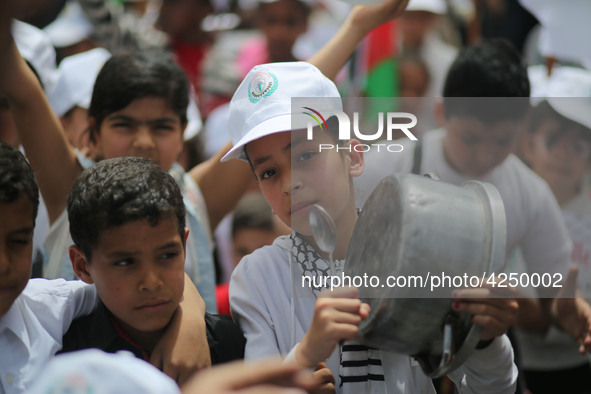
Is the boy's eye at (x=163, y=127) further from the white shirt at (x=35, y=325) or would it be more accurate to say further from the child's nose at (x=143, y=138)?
the white shirt at (x=35, y=325)

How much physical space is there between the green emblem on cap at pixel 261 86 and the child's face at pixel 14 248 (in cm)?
67

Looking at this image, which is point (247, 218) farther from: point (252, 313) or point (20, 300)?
point (20, 300)

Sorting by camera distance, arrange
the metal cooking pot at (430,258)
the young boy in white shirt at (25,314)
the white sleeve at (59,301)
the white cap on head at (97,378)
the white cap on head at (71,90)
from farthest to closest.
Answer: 1. the white cap on head at (71,90)
2. the white sleeve at (59,301)
3. the young boy in white shirt at (25,314)
4. the metal cooking pot at (430,258)
5. the white cap on head at (97,378)

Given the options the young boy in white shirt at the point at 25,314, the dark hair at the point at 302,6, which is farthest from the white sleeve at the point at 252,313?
the dark hair at the point at 302,6

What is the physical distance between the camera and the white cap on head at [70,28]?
14.1 ft

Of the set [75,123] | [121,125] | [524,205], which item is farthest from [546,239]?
[75,123]

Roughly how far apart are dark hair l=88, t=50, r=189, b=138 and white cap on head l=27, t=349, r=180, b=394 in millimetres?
1601

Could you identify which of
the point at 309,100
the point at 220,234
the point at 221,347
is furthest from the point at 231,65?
the point at 221,347

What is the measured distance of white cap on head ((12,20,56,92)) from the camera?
116 inches

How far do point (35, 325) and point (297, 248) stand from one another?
2.29 ft

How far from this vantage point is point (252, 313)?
6.08 ft

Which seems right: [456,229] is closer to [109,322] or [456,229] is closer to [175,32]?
→ [109,322]

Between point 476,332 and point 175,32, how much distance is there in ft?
12.8

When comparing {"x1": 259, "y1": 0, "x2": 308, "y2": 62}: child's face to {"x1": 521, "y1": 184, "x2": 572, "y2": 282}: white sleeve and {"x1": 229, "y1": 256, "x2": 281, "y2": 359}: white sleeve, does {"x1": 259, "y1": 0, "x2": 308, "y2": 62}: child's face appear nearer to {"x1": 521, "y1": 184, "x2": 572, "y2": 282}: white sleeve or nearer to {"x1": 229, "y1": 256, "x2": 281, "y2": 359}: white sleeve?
{"x1": 521, "y1": 184, "x2": 572, "y2": 282}: white sleeve
